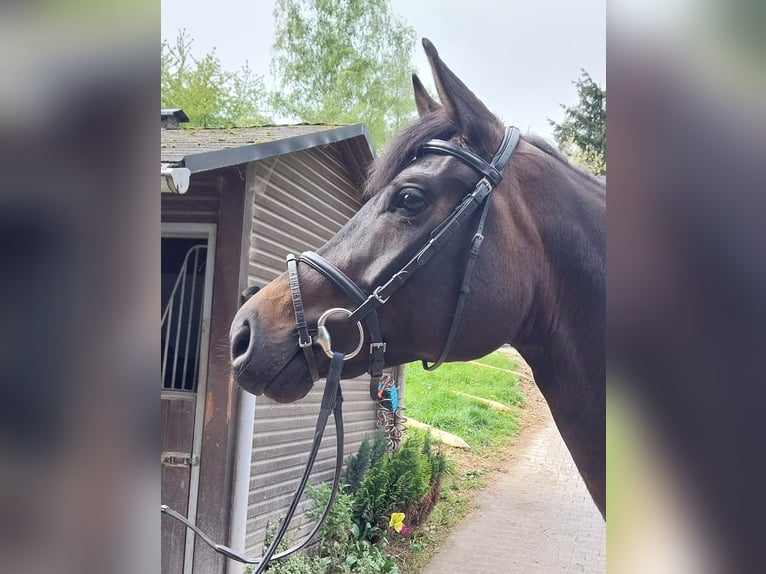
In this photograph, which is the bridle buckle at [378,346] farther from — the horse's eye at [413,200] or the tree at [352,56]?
the tree at [352,56]

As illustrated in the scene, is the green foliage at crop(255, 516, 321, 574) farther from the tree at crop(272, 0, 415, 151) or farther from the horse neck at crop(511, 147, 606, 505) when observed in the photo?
the tree at crop(272, 0, 415, 151)

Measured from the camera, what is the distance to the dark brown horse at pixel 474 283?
152 cm

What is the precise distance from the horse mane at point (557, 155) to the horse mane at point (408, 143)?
29cm

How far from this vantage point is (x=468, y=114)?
1.59 m

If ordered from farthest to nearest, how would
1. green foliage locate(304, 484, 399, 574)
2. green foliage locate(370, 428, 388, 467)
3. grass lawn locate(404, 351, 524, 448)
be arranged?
grass lawn locate(404, 351, 524, 448) → green foliage locate(370, 428, 388, 467) → green foliage locate(304, 484, 399, 574)

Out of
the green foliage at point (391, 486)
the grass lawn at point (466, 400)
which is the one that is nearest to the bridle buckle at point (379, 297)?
the green foliage at point (391, 486)

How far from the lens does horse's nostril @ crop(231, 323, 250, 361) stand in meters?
1.58

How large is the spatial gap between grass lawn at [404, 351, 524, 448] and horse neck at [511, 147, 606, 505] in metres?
8.57

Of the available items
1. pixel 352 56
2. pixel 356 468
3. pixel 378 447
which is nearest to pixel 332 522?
pixel 356 468

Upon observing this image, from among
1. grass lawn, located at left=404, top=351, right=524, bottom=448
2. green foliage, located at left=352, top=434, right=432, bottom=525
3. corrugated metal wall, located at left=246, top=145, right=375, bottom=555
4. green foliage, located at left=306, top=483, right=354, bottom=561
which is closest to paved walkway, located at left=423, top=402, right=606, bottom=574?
green foliage, located at left=352, top=434, right=432, bottom=525

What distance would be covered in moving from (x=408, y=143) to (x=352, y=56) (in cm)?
1964
